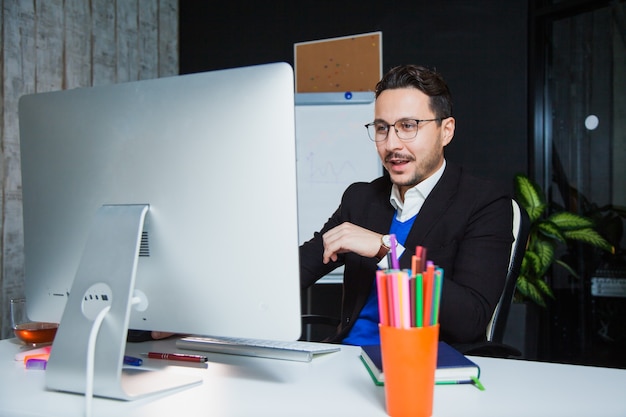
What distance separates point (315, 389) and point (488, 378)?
0.31 meters

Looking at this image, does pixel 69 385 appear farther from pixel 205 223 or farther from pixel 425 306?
pixel 425 306

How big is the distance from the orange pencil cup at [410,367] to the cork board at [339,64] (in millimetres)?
2815

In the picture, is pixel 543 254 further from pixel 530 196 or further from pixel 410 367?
pixel 410 367

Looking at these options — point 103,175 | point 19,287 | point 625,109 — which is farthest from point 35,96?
point 625,109

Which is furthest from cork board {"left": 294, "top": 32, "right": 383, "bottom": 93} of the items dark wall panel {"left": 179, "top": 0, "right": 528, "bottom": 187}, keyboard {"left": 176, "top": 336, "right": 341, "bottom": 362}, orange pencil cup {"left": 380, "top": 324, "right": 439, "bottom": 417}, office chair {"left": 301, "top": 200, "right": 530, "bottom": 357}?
orange pencil cup {"left": 380, "top": 324, "right": 439, "bottom": 417}

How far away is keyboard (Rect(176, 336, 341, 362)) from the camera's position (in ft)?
3.80

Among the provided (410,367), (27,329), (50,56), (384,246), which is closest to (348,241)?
(384,246)

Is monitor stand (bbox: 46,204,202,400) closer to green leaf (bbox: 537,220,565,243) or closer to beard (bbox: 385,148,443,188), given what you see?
beard (bbox: 385,148,443,188)

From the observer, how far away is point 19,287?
2775mm

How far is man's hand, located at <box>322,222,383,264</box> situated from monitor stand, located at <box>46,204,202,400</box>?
44 centimetres

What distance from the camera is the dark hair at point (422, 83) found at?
5.55 feet

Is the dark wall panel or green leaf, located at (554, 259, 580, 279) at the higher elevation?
the dark wall panel

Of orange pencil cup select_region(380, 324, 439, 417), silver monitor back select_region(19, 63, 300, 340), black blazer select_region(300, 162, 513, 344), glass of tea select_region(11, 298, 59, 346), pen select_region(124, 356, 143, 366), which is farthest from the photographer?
black blazer select_region(300, 162, 513, 344)

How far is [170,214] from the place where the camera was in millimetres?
958
